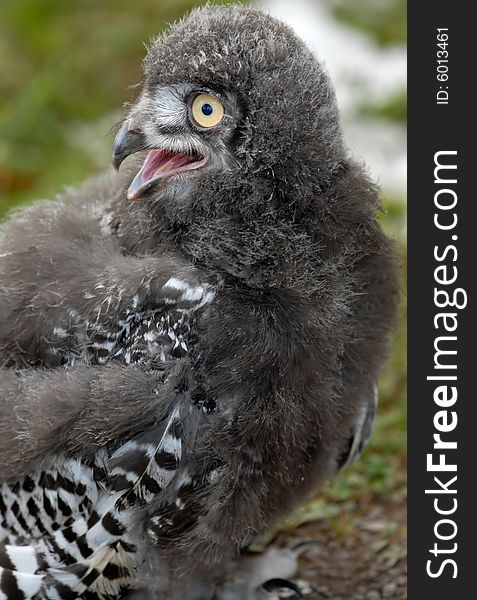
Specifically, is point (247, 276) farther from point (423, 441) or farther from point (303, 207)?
point (423, 441)

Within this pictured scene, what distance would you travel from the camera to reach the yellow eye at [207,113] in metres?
3.95

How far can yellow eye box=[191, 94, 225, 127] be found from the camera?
13.0 ft

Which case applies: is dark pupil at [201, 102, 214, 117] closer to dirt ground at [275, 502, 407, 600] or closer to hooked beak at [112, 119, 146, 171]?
hooked beak at [112, 119, 146, 171]

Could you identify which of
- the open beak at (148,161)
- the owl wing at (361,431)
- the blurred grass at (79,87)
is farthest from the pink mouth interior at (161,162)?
the blurred grass at (79,87)

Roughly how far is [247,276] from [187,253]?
281mm

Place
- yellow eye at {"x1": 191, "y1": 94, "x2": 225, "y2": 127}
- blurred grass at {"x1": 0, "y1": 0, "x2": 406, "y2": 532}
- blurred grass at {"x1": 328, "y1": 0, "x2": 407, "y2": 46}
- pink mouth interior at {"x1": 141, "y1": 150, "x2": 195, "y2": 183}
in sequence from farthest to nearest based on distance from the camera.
Answer: blurred grass at {"x1": 328, "y1": 0, "x2": 407, "y2": 46} < blurred grass at {"x1": 0, "y1": 0, "x2": 406, "y2": 532} < pink mouth interior at {"x1": 141, "y1": 150, "x2": 195, "y2": 183} < yellow eye at {"x1": 191, "y1": 94, "x2": 225, "y2": 127}

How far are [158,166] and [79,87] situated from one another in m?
5.14

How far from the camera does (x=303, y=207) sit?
4055 millimetres

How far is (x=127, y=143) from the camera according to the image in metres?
4.14

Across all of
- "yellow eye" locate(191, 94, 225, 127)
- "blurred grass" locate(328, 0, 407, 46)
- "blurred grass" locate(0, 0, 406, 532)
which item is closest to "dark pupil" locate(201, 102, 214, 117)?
"yellow eye" locate(191, 94, 225, 127)

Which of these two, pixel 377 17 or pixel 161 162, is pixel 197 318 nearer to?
pixel 161 162

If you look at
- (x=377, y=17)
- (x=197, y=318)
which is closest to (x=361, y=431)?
(x=197, y=318)

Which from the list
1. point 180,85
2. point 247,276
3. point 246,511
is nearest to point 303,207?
point 247,276

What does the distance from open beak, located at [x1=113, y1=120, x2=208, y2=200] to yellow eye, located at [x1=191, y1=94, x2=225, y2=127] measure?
5.8 inches
